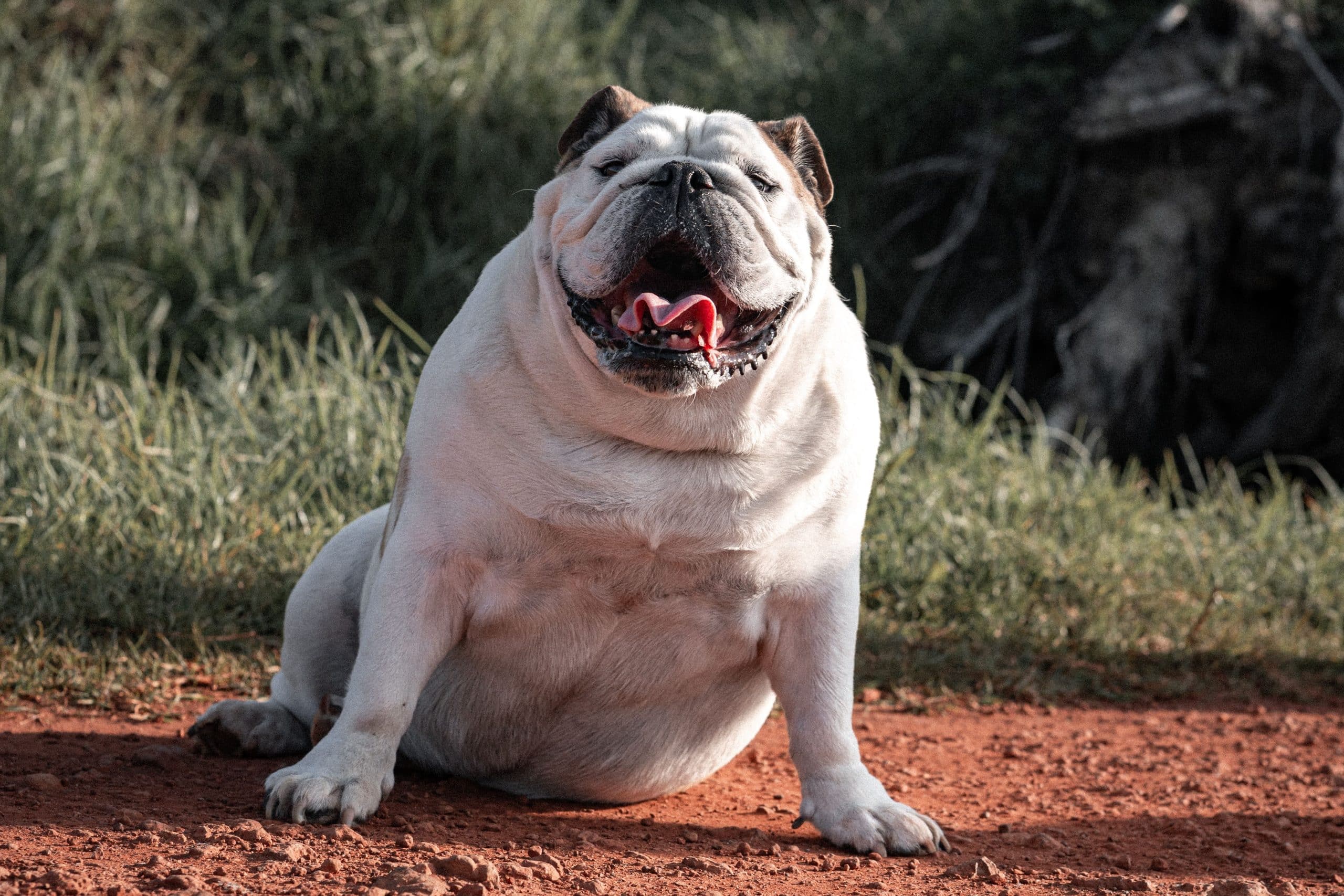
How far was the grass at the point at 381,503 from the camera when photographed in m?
4.34

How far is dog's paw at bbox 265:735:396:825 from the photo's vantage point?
9.04 feet

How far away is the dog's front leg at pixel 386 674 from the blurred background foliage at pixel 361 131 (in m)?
Result: 4.43

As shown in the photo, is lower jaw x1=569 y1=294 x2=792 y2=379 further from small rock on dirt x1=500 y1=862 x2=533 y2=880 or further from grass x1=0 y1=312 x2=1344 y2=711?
grass x1=0 y1=312 x2=1344 y2=711

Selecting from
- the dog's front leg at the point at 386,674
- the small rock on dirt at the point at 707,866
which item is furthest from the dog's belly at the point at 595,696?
the small rock on dirt at the point at 707,866

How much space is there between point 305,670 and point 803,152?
1734 millimetres

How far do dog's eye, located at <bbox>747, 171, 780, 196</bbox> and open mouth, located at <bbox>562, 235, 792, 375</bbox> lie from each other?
0.21 meters

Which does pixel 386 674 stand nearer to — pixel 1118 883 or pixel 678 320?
pixel 678 320

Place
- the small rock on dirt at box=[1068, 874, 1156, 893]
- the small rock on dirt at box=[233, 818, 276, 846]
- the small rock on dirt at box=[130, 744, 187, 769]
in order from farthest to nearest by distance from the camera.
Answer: the small rock on dirt at box=[130, 744, 187, 769]
the small rock on dirt at box=[1068, 874, 1156, 893]
the small rock on dirt at box=[233, 818, 276, 846]

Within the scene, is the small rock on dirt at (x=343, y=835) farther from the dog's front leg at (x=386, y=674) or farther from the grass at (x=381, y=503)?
the grass at (x=381, y=503)

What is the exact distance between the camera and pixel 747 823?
3.22 metres

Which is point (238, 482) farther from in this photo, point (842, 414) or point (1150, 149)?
point (1150, 149)

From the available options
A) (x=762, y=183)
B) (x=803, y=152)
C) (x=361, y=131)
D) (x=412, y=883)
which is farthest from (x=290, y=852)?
(x=361, y=131)

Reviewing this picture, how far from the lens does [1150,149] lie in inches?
307

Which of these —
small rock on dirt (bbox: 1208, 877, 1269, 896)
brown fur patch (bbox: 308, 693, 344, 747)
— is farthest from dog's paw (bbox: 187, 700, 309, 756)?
small rock on dirt (bbox: 1208, 877, 1269, 896)
